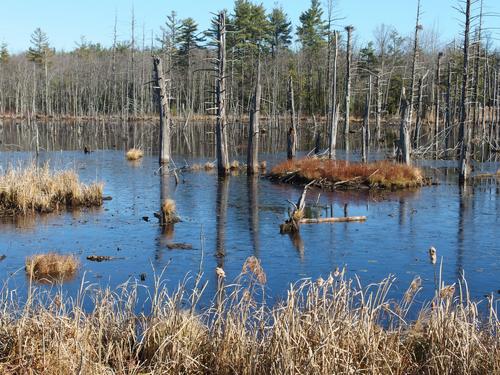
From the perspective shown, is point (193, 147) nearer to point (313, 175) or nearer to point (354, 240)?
point (313, 175)

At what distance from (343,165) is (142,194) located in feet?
32.6

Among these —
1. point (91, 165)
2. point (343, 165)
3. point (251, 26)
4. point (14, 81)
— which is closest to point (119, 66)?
point (14, 81)

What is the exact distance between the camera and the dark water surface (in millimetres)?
14180

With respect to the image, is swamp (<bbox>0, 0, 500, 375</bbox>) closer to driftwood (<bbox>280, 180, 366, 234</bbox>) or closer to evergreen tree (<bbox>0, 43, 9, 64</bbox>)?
driftwood (<bbox>280, 180, 366, 234</bbox>)

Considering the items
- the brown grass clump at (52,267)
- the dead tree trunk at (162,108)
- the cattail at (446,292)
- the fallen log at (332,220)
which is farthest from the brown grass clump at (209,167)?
the cattail at (446,292)

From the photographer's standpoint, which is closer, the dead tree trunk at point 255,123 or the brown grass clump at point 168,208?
the brown grass clump at point 168,208

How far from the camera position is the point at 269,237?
707 inches

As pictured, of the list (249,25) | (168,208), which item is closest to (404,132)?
(168,208)

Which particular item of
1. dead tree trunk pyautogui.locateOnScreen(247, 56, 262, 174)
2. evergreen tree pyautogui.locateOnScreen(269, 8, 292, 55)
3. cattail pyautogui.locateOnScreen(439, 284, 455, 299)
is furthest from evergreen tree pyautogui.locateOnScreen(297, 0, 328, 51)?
cattail pyautogui.locateOnScreen(439, 284, 455, 299)

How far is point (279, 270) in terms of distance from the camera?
14.4m

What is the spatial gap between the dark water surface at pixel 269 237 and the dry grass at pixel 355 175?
4.63 feet

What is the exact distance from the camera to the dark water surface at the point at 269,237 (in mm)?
14180

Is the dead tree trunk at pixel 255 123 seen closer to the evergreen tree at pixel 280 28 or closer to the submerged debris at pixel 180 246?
the submerged debris at pixel 180 246

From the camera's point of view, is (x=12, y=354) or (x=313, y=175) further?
(x=313, y=175)
